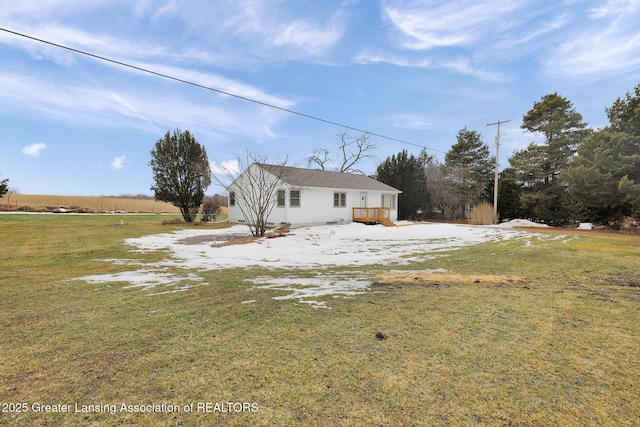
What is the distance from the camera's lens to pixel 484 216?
25.1 metres

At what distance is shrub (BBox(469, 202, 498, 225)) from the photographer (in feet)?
82.0

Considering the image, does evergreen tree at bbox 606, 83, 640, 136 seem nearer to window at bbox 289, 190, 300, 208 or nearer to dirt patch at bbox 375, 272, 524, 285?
dirt patch at bbox 375, 272, 524, 285

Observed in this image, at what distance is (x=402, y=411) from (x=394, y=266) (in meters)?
5.74

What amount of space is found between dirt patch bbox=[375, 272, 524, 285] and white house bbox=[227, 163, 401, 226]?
41.2 ft

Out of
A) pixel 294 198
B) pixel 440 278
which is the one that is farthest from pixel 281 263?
pixel 294 198

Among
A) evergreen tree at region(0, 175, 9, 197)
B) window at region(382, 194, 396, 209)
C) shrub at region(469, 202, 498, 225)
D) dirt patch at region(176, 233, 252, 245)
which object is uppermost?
evergreen tree at region(0, 175, 9, 197)

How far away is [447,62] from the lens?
1642 cm

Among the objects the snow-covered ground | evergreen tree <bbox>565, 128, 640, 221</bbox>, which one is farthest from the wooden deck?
evergreen tree <bbox>565, 128, 640, 221</bbox>

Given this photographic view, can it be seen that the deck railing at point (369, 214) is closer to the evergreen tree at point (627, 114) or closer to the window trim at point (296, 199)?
the window trim at point (296, 199)

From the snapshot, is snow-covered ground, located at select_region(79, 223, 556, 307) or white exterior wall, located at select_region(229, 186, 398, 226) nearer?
snow-covered ground, located at select_region(79, 223, 556, 307)

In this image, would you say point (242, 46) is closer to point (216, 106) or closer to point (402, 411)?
point (216, 106)

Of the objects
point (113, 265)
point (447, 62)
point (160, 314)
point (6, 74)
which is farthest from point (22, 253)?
point (447, 62)

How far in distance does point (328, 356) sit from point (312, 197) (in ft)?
60.1

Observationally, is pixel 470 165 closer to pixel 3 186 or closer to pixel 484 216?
pixel 484 216
